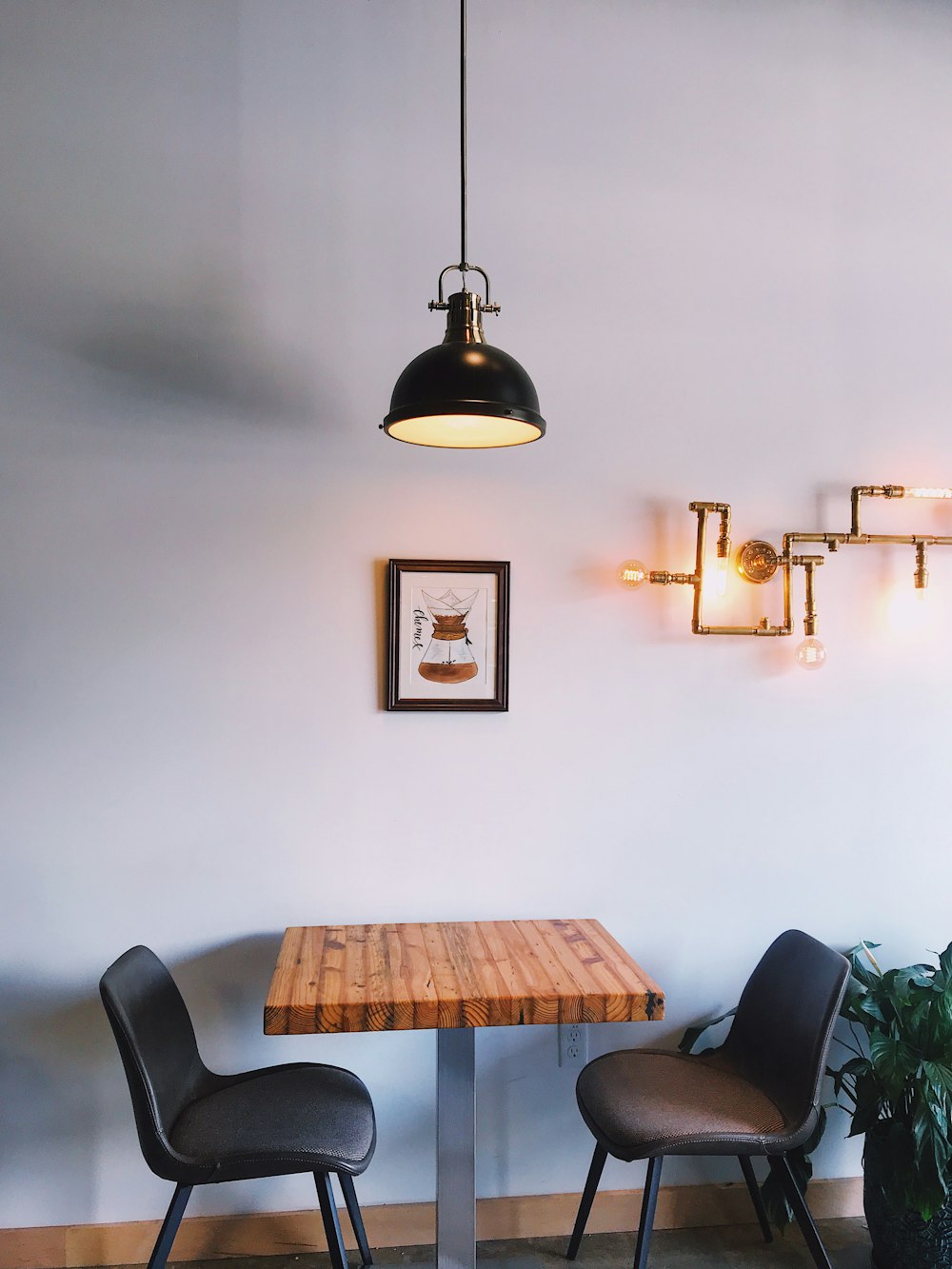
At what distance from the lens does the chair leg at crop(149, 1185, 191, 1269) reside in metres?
1.86

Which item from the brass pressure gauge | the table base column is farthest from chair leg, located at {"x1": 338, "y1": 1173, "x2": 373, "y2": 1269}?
the brass pressure gauge

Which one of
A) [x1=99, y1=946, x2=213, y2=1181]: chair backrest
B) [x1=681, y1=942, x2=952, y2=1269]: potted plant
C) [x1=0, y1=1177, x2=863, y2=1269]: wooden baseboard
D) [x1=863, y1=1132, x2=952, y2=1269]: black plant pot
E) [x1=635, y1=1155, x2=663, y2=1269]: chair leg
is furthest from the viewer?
[x1=0, y1=1177, x2=863, y2=1269]: wooden baseboard

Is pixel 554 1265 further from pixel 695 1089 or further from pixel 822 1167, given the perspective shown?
pixel 822 1167

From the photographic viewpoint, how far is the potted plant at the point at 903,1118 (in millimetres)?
2035

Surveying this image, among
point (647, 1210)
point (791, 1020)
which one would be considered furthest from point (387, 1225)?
point (791, 1020)

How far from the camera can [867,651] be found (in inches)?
101

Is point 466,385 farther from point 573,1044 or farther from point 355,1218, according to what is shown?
point 355,1218

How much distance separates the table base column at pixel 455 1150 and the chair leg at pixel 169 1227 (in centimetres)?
53

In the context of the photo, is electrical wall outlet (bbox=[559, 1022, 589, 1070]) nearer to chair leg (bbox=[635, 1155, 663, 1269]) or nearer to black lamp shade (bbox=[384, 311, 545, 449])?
chair leg (bbox=[635, 1155, 663, 1269])

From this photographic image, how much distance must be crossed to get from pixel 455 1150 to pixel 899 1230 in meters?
1.12

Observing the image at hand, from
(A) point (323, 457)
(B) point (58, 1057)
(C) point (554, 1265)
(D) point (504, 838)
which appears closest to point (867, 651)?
(D) point (504, 838)

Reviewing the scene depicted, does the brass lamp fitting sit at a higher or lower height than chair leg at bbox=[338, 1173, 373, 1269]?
higher

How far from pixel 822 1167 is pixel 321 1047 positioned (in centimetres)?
142

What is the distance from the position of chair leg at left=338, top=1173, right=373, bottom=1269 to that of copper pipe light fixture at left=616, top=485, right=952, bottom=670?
1.58 meters
